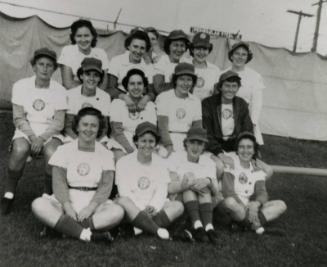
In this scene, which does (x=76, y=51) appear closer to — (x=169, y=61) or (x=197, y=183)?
(x=169, y=61)

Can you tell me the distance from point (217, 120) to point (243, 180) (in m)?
0.82

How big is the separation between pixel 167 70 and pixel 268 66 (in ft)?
20.6

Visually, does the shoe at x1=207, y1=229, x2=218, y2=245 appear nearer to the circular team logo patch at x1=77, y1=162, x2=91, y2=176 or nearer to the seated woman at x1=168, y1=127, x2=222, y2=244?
the seated woman at x1=168, y1=127, x2=222, y2=244

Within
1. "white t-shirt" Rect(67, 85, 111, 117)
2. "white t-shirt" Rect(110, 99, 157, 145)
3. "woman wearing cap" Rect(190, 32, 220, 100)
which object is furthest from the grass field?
"woman wearing cap" Rect(190, 32, 220, 100)

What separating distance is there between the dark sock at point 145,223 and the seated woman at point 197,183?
0.42 metres

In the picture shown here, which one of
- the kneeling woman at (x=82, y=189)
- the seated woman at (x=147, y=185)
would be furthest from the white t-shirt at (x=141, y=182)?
the kneeling woman at (x=82, y=189)

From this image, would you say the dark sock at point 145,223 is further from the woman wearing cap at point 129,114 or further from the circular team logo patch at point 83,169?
the woman wearing cap at point 129,114

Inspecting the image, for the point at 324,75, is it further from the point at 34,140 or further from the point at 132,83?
the point at 34,140

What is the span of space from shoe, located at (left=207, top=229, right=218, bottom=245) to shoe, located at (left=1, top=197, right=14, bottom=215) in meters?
1.99

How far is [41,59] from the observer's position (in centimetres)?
486

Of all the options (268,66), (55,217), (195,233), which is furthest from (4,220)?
(268,66)

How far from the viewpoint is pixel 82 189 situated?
14.1 feet

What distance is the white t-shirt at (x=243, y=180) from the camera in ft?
16.8

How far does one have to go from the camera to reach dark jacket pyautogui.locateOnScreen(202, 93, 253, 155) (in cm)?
552
